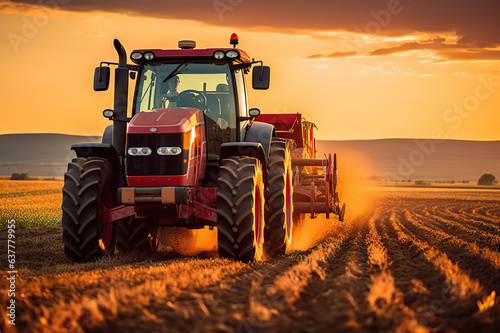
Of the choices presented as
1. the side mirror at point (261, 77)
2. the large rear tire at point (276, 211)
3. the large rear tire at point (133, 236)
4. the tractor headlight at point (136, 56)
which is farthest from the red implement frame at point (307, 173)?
the tractor headlight at point (136, 56)

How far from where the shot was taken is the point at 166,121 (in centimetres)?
850

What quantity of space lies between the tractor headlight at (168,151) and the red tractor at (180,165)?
1cm

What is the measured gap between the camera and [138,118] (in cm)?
875

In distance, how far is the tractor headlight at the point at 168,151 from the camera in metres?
8.40

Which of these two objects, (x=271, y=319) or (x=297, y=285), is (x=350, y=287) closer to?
(x=297, y=285)

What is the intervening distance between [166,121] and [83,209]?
66.1 inches

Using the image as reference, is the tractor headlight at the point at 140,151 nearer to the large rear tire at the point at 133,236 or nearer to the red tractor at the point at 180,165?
the red tractor at the point at 180,165

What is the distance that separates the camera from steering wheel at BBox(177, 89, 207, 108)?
966cm

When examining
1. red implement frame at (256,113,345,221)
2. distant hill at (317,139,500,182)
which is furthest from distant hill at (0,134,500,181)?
red implement frame at (256,113,345,221)

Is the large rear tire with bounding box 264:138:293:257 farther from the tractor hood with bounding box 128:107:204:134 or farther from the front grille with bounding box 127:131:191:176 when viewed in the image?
the front grille with bounding box 127:131:191:176

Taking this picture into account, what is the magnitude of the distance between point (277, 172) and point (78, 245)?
137 inches

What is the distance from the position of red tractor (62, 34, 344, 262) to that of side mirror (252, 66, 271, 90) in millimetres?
15

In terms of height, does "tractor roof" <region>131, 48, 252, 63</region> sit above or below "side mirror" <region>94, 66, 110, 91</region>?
above

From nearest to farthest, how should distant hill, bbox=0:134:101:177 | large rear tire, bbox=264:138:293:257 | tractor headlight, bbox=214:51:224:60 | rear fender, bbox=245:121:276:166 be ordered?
tractor headlight, bbox=214:51:224:60, large rear tire, bbox=264:138:293:257, rear fender, bbox=245:121:276:166, distant hill, bbox=0:134:101:177
